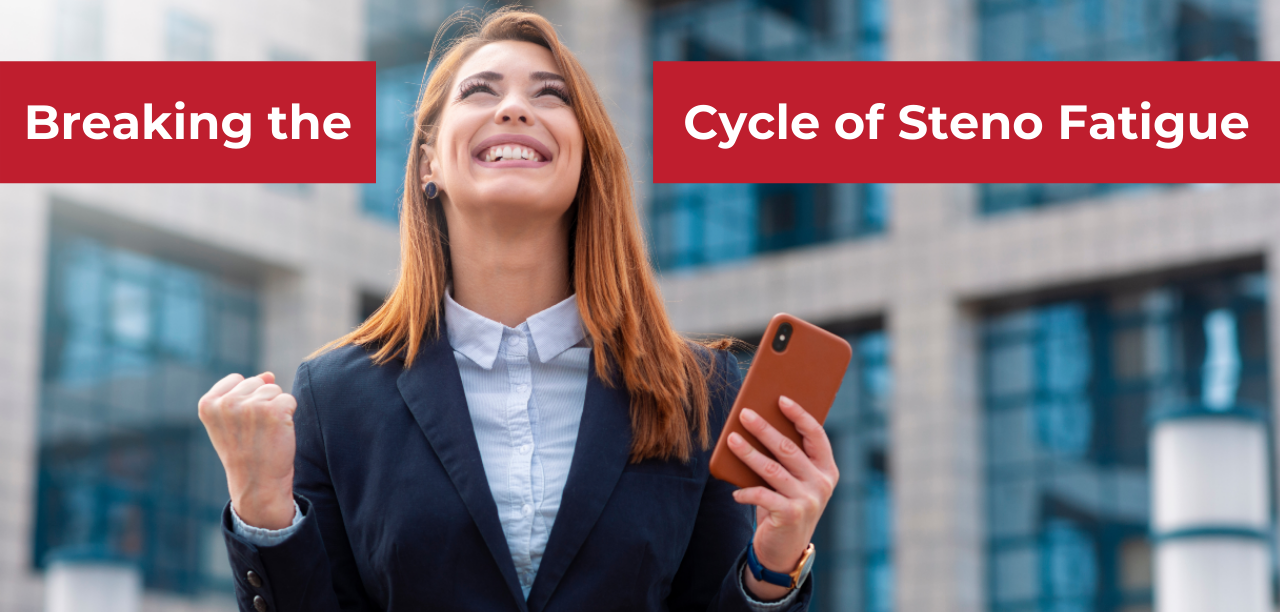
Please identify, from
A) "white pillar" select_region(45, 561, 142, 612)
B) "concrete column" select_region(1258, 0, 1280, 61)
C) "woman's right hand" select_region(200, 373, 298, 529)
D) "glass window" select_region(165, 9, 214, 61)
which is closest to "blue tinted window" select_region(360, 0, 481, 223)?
"glass window" select_region(165, 9, 214, 61)

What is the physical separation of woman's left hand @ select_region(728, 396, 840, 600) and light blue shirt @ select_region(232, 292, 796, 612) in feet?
0.37

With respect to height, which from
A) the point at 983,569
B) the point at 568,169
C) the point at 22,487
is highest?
the point at 568,169

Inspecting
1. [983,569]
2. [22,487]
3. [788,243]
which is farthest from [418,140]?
[788,243]

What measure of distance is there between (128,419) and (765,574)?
2635cm

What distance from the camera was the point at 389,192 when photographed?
109 ft

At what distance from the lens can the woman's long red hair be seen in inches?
104

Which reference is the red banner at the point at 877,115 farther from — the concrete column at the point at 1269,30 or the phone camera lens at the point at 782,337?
the concrete column at the point at 1269,30

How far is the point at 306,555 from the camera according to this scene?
2408mm

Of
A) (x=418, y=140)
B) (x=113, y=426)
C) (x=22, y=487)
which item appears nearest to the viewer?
(x=418, y=140)

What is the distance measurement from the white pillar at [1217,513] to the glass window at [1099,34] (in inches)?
730

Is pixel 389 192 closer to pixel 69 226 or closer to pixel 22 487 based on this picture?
pixel 69 226

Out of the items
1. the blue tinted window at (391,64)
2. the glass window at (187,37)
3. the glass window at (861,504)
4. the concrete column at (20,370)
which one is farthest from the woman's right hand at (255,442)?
the blue tinted window at (391,64)

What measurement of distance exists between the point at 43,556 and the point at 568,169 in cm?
2528

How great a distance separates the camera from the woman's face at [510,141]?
2.66 m
